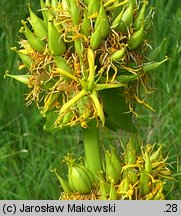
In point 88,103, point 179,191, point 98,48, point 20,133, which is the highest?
point 98,48

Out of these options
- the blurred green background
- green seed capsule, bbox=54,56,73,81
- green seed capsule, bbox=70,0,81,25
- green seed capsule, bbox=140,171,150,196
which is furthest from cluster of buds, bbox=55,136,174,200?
the blurred green background

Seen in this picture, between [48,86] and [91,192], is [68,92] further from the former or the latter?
[91,192]

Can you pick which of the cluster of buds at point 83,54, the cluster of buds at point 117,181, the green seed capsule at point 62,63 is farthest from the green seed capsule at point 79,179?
the green seed capsule at point 62,63

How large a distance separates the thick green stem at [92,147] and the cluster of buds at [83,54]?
0.19 ft

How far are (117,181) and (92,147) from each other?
0.12 metres

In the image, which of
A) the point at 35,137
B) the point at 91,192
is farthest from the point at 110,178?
the point at 35,137

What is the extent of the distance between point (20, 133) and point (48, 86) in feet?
6.04

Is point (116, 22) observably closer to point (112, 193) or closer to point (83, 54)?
point (83, 54)

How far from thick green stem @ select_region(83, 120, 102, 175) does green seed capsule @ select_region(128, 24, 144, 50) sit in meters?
0.25

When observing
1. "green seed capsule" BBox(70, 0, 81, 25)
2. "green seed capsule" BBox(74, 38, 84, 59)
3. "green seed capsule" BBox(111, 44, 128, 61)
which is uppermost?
"green seed capsule" BBox(70, 0, 81, 25)

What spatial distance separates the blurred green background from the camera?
3.24 m

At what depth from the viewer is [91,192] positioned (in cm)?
188

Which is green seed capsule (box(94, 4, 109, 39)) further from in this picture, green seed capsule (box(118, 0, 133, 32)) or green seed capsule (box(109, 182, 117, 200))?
green seed capsule (box(109, 182, 117, 200))

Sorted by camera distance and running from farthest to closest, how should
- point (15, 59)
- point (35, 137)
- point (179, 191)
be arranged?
point (15, 59) < point (35, 137) < point (179, 191)
